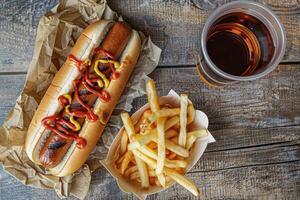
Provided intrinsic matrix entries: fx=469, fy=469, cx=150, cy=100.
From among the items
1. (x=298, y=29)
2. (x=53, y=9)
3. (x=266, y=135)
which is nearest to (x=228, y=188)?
(x=266, y=135)

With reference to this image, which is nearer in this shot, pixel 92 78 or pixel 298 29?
pixel 92 78

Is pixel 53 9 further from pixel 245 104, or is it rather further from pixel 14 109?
pixel 245 104

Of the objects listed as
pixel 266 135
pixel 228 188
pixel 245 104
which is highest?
pixel 245 104

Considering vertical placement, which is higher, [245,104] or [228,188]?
[245,104]

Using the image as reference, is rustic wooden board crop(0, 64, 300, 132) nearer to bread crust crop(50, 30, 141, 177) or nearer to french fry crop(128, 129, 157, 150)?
bread crust crop(50, 30, 141, 177)

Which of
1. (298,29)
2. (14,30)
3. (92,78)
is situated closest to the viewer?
(92,78)

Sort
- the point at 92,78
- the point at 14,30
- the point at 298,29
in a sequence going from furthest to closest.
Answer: the point at 298,29
the point at 14,30
the point at 92,78

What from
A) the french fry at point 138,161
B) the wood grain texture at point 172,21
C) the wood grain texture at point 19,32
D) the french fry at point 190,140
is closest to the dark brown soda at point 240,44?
the wood grain texture at point 172,21
